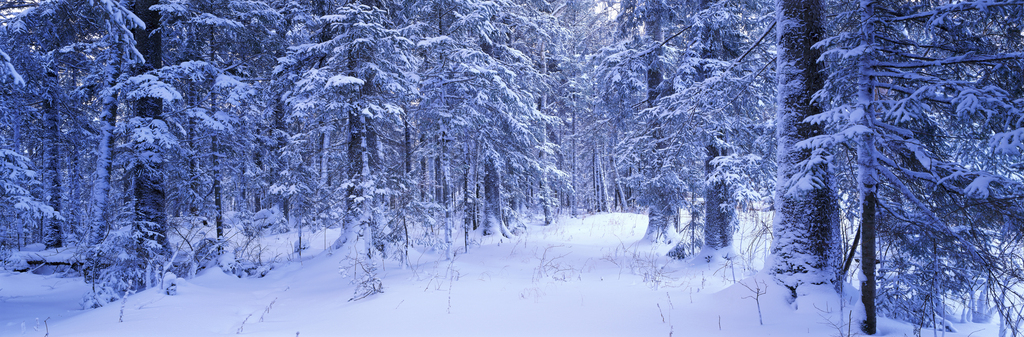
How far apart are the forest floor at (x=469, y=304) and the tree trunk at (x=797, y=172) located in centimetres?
33

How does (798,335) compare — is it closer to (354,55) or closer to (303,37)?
(354,55)

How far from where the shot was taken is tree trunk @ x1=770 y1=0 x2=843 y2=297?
475cm

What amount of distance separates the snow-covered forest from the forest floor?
6 cm

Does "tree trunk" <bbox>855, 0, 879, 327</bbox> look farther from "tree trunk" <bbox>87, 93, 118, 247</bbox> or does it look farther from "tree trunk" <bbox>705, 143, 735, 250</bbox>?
"tree trunk" <bbox>87, 93, 118, 247</bbox>

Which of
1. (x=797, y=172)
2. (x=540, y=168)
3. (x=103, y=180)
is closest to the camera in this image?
(x=797, y=172)

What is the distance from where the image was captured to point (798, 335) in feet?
13.3

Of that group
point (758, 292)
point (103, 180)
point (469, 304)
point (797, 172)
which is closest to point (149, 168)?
point (103, 180)

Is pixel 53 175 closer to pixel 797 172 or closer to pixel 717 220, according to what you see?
pixel 717 220

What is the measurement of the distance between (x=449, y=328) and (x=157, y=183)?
8100 millimetres

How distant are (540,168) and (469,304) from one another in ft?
29.1

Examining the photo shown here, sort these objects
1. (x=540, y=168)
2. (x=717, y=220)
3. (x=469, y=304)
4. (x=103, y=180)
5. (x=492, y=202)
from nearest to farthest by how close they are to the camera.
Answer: (x=469, y=304) → (x=103, y=180) → (x=717, y=220) → (x=492, y=202) → (x=540, y=168)

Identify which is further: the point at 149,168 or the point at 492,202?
the point at 492,202

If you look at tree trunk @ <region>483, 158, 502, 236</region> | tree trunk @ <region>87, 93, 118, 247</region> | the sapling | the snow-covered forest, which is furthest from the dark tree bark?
the sapling

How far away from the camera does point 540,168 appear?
14.3 m
